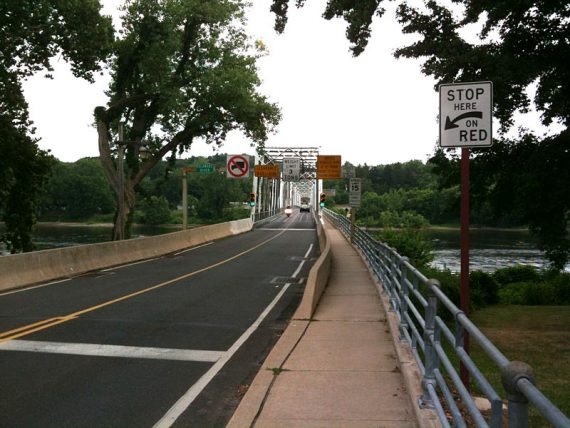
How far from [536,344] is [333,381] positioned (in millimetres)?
7463

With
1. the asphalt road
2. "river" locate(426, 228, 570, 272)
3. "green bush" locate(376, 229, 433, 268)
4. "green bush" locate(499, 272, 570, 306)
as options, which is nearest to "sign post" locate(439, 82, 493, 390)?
the asphalt road

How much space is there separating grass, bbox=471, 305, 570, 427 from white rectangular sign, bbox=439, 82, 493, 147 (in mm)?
3350

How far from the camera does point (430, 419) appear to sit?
4.70 m

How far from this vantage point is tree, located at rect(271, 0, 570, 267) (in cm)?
1321

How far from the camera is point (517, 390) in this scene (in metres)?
2.44

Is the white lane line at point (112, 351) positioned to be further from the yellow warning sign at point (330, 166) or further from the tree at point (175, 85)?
the yellow warning sign at point (330, 166)

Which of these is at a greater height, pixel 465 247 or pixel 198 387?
pixel 465 247

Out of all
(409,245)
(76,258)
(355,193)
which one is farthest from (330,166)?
(76,258)

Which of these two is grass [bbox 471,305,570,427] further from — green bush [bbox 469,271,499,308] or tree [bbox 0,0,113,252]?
tree [bbox 0,0,113,252]

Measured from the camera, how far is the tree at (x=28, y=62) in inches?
929

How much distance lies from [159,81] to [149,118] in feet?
11.1

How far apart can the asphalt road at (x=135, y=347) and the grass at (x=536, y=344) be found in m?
3.81

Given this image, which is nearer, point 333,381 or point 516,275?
point 333,381

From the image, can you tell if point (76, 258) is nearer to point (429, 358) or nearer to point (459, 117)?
point (459, 117)
